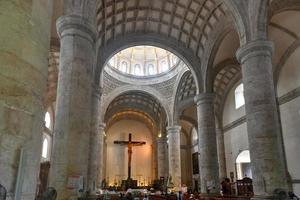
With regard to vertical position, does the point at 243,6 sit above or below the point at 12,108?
above

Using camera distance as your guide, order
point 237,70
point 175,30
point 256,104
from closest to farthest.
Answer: point 256,104 → point 175,30 → point 237,70

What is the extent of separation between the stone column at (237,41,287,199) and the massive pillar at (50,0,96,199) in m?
6.09

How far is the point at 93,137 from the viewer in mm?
16016

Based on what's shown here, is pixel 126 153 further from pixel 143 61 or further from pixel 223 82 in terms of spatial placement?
pixel 223 82

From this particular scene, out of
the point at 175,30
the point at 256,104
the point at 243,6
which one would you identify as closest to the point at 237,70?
the point at 175,30

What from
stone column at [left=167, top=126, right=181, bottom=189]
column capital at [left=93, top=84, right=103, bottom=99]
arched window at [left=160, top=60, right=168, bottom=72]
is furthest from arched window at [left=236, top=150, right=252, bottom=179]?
column capital at [left=93, top=84, right=103, bottom=99]

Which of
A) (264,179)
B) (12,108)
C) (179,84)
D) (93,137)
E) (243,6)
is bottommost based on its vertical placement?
(264,179)

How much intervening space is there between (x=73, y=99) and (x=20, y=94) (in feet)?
18.4

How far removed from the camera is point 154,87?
1193 inches

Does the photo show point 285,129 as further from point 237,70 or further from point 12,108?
point 12,108

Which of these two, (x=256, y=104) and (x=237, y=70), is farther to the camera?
(x=237, y=70)

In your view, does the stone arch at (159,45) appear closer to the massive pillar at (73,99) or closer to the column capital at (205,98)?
the column capital at (205,98)

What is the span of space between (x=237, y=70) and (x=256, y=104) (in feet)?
41.8

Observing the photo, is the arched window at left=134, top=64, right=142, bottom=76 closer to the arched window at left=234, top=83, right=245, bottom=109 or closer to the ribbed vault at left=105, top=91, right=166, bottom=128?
the ribbed vault at left=105, top=91, right=166, bottom=128
